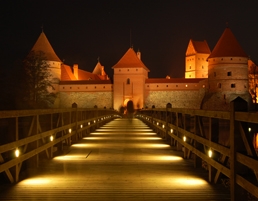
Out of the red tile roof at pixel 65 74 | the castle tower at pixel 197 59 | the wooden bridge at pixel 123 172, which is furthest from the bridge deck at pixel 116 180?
the castle tower at pixel 197 59

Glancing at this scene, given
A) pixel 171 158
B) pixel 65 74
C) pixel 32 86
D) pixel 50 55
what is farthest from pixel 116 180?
pixel 65 74

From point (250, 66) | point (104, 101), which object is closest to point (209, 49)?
point (250, 66)

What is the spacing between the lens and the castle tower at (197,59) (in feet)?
256

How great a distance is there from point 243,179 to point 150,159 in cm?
376

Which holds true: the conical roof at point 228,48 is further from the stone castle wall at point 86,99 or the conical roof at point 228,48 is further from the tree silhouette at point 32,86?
the tree silhouette at point 32,86

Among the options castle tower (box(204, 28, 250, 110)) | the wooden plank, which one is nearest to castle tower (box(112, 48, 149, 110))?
castle tower (box(204, 28, 250, 110))

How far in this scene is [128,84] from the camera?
56125 millimetres

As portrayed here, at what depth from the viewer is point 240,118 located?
3.89 m

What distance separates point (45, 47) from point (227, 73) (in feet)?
89.7

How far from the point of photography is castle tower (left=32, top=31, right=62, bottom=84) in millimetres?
56812

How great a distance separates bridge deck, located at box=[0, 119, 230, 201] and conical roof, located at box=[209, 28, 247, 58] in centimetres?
4523

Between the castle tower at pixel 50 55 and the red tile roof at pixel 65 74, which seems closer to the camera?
the castle tower at pixel 50 55

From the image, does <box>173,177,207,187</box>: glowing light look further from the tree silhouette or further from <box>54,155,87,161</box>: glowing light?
the tree silhouette

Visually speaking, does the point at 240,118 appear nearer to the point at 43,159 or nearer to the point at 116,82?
the point at 43,159
